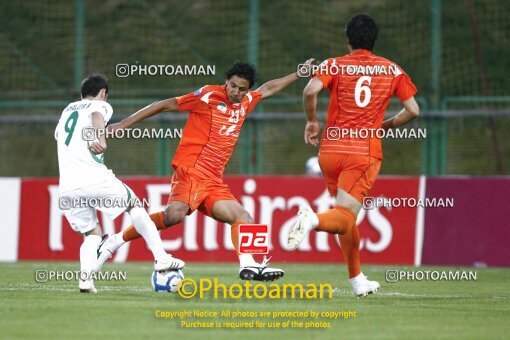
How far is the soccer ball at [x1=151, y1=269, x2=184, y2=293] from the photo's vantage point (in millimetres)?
10078

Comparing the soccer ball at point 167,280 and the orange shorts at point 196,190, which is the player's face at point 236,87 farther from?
the soccer ball at point 167,280

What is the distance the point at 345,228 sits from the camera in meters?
9.52

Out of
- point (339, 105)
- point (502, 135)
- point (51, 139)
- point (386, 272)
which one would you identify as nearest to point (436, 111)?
point (502, 135)

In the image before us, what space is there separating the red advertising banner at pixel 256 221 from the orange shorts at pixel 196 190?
15.9 ft

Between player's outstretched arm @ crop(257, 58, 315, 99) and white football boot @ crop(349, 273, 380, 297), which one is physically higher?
player's outstretched arm @ crop(257, 58, 315, 99)

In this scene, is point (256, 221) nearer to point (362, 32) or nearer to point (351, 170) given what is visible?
point (351, 170)

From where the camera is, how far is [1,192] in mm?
16172

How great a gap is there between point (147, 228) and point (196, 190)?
2.05 ft

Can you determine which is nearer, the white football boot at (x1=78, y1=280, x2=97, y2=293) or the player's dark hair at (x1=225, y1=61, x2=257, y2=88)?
the white football boot at (x1=78, y1=280, x2=97, y2=293)

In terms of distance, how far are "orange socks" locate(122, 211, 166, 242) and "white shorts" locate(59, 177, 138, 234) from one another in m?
0.29

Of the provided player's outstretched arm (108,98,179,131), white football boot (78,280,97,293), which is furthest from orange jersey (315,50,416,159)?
white football boot (78,280,97,293)

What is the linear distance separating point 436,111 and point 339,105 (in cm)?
743

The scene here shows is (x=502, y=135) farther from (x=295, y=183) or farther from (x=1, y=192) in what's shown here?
(x=1, y=192)

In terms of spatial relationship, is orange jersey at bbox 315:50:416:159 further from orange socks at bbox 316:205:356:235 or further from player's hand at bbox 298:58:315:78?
player's hand at bbox 298:58:315:78
